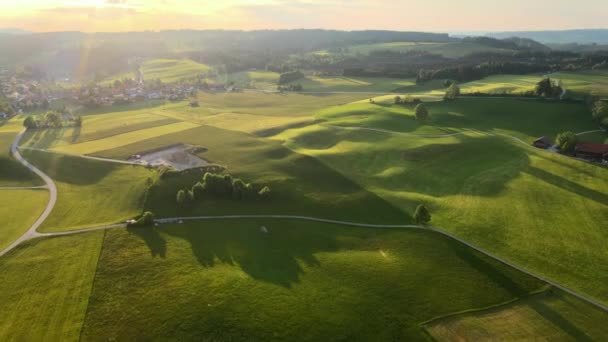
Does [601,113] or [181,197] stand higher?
[601,113]

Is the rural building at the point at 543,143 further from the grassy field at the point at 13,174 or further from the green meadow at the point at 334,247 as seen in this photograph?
the grassy field at the point at 13,174

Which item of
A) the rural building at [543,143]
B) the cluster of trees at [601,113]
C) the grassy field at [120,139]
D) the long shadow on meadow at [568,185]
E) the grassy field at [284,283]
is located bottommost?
the grassy field at [284,283]

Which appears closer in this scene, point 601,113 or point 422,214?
point 422,214

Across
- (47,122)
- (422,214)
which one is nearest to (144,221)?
(422,214)

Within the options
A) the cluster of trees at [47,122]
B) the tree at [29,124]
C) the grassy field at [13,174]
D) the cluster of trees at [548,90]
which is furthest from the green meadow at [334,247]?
the tree at [29,124]

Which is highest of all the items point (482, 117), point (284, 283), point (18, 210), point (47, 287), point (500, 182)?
point (482, 117)

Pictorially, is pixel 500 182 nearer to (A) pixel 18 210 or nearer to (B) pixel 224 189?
(B) pixel 224 189

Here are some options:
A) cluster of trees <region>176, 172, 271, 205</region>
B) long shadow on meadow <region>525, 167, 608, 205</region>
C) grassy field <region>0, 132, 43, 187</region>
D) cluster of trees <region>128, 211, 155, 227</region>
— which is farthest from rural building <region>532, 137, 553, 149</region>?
grassy field <region>0, 132, 43, 187</region>

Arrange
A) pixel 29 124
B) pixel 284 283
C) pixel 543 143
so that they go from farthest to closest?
pixel 29 124
pixel 543 143
pixel 284 283
